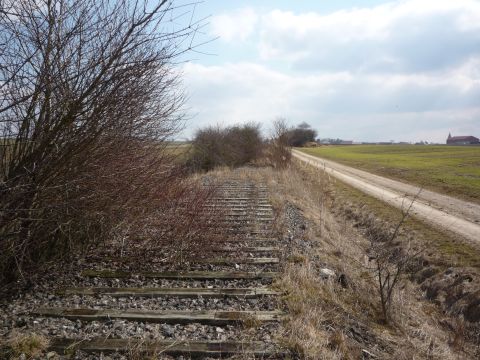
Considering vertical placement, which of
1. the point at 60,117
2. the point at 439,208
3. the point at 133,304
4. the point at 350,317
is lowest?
the point at 439,208

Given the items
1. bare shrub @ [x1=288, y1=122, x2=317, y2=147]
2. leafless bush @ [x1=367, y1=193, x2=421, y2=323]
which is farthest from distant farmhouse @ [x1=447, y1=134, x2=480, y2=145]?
leafless bush @ [x1=367, y1=193, x2=421, y2=323]

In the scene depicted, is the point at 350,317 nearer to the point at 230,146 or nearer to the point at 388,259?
the point at 388,259

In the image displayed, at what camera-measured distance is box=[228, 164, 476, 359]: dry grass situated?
13.0ft

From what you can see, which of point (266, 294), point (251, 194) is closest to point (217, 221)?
point (266, 294)

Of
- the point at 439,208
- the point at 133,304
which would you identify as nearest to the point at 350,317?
the point at 133,304

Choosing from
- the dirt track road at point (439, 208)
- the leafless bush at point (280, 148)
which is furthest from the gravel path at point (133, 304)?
the leafless bush at point (280, 148)

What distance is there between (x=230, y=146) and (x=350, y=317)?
2801 centimetres

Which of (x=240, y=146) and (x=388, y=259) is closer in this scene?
(x=388, y=259)

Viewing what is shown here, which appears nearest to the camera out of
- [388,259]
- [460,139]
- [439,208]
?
[388,259]

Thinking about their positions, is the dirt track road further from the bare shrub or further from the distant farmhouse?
the distant farmhouse

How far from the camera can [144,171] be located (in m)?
5.92

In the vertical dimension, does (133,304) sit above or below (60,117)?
below

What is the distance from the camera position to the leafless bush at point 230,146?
3020 centimetres

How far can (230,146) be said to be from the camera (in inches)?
1277
